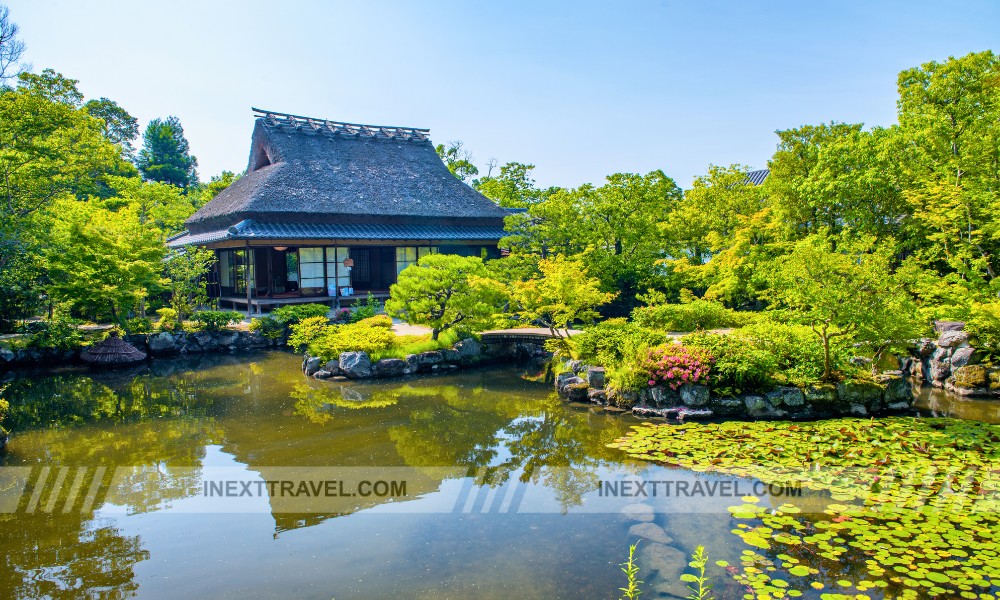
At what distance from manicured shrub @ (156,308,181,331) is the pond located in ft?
18.1

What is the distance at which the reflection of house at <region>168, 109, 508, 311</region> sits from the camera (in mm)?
20516

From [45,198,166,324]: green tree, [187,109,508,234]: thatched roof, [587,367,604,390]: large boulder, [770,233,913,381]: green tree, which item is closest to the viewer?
[770,233,913,381]: green tree

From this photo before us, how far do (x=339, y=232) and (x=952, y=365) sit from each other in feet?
56.0

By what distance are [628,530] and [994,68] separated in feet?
49.3

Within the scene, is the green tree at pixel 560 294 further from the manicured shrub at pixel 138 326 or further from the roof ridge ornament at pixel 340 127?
the roof ridge ornament at pixel 340 127

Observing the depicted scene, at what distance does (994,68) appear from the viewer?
1407 cm

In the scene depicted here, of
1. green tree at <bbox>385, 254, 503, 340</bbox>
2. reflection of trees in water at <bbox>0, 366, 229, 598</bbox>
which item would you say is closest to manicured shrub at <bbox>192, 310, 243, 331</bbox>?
reflection of trees in water at <bbox>0, 366, 229, 598</bbox>

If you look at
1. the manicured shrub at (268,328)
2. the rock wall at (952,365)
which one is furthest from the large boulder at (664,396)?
the manicured shrub at (268,328)

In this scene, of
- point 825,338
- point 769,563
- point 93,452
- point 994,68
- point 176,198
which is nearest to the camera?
point 769,563

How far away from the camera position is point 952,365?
11430mm

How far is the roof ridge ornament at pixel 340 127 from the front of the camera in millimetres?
24578

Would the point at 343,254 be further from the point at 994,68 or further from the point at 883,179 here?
the point at 994,68

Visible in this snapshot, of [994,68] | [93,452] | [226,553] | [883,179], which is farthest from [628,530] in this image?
[994,68]

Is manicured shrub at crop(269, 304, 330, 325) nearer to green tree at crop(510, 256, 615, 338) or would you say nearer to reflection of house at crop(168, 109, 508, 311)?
reflection of house at crop(168, 109, 508, 311)
